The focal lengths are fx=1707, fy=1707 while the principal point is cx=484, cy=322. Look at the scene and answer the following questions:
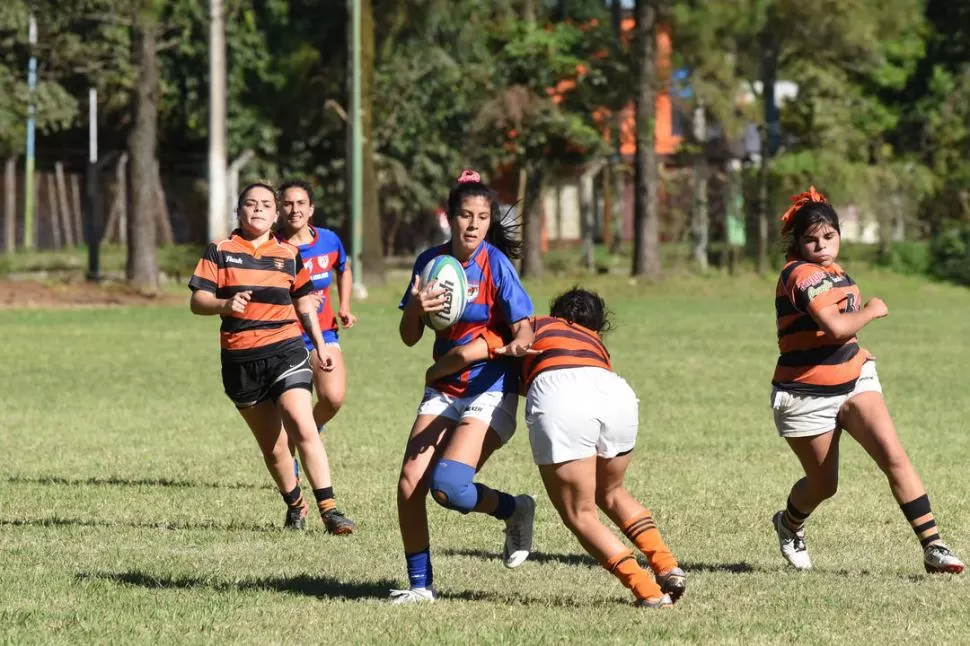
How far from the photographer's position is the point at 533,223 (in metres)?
42.3

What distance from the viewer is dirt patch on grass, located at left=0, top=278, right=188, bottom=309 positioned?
30609 mm

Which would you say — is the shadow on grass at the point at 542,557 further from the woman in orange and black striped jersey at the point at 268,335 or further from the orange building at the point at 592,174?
the orange building at the point at 592,174

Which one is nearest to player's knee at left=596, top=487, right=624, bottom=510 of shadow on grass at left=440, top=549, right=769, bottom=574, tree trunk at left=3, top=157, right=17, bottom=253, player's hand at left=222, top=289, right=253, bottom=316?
shadow on grass at left=440, top=549, right=769, bottom=574

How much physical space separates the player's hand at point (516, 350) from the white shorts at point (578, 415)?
0.11m

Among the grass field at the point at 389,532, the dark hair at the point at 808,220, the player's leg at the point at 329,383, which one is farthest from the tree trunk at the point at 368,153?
the dark hair at the point at 808,220

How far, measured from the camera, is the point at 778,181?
4191 cm

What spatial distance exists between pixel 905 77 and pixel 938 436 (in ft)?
135

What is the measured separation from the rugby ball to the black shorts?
2273 mm

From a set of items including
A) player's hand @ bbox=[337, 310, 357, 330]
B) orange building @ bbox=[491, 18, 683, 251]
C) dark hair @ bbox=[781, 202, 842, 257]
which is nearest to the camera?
dark hair @ bbox=[781, 202, 842, 257]

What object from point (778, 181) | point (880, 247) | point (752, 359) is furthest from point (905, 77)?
point (752, 359)

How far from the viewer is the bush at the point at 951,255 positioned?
43969mm

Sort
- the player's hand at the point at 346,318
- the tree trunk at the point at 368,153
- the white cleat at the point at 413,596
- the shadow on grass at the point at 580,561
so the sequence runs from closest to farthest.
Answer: the white cleat at the point at 413,596 → the shadow on grass at the point at 580,561 → the player's hand at the point at 346,318 → the tree trunk at the point at 368,153

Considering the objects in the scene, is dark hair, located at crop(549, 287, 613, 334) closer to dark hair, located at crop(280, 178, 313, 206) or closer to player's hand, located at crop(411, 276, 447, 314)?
player's hand, located at crop(411, 276, 447, 314)

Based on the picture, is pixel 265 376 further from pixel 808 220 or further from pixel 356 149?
pixel 356 149
